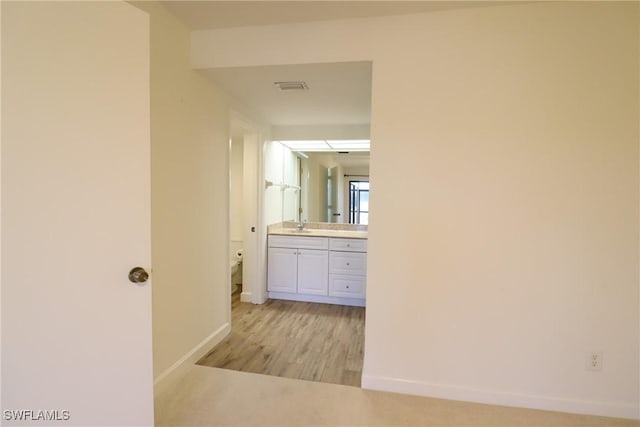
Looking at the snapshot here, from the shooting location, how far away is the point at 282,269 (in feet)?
12.6

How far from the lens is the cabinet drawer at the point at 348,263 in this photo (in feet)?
11.9

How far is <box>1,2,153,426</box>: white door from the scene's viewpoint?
113 cm

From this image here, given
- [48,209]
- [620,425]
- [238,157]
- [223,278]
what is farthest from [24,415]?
[238,157]

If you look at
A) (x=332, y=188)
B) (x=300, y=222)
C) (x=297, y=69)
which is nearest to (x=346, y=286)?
(x=300, y=222)

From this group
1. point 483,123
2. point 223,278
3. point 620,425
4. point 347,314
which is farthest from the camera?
point 347,314

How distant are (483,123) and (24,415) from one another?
249cm

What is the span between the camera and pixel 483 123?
74.6 inches

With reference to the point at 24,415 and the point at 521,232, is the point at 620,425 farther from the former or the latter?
the point at 24,415

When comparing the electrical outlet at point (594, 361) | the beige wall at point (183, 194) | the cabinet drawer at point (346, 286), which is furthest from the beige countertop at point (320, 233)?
the electrical outlet at point (594, 361)

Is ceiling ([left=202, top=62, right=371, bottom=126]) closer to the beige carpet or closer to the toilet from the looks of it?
the toilet

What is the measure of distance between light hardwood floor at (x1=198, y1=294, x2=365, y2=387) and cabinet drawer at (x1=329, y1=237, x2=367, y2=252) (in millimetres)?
674

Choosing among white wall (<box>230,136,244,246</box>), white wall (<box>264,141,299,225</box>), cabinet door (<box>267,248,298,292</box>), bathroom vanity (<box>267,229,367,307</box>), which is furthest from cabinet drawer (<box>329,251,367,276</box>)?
white wall (<box>230,136,244,246</box>)

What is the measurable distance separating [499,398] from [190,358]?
204 centimetres

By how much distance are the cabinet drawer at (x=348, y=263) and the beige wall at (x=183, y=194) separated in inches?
53.7
